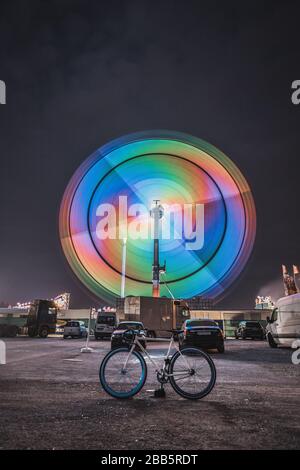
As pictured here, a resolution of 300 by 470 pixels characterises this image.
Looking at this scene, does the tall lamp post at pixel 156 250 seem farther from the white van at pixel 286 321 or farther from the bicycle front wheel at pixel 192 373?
the bicycle front wheel at pixel 192 373

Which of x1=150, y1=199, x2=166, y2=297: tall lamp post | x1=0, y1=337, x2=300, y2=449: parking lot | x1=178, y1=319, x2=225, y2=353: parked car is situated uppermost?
x1=150, y1=199, x2=166, y2=297: tall lamp post

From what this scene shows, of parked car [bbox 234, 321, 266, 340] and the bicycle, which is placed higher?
the bicycle

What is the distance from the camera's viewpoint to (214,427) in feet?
11.5

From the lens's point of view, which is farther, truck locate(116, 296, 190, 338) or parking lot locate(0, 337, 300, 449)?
truck locate(116, 296, 190, 338)

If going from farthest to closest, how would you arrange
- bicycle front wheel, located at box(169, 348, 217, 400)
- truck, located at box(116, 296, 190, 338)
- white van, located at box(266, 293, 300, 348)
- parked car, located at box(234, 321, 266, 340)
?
parked car, located at box(234, 321, 266, 340)
truck, located at box(116, 296, 190, 338)
white van, located at box(266, 293, 300, 348)
bicycle front wheel, located at box(169, 348, 217, 400)

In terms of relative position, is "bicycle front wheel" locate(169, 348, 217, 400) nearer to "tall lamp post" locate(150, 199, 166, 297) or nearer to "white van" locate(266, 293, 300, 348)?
"white van" locate(266, 293, 300, 348)

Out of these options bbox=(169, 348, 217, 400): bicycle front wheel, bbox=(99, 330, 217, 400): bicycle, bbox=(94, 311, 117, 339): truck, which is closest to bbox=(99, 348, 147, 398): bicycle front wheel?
bbox=(99, 330, 217, 400): bicycle

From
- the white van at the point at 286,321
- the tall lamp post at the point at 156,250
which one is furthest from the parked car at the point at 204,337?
the tall lamp post at the point at 156,250

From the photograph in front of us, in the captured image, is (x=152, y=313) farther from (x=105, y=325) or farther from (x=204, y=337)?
(x=204, y=337)

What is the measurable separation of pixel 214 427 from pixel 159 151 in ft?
170

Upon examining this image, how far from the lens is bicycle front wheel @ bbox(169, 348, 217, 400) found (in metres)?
5.14

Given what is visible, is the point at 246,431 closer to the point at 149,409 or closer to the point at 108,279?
the point at 149,409
